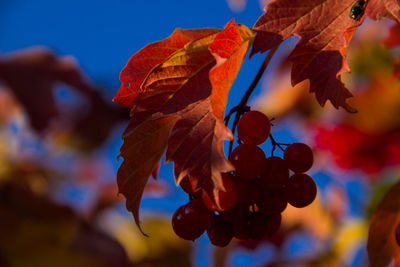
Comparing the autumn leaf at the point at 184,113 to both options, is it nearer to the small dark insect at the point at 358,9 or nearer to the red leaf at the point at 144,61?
the red leaf at the point at 144,61

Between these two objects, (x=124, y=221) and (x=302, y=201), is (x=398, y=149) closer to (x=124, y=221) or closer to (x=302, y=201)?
(x=124, y=221)

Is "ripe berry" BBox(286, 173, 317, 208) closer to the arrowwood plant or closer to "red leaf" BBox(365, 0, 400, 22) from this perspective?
the arrowwood plant

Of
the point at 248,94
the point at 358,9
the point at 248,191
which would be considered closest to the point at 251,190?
the point at 248,191

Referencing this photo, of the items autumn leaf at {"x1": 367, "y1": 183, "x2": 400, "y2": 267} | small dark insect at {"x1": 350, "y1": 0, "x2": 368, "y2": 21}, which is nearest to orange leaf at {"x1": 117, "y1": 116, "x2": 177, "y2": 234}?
small dark insect at {"x1": 350, "y1": 0, "x2": 368, "y2": 21}

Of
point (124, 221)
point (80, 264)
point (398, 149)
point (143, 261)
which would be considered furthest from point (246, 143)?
point (398, 149)

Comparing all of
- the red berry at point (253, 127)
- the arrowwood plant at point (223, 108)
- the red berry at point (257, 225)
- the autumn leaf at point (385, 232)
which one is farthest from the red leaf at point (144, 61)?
the autumn leaf at point (385, 232)

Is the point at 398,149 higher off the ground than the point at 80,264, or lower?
higher

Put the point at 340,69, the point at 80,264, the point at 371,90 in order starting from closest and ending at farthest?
the point at 340,69 < the point at 80,264 < the point at 371,90
